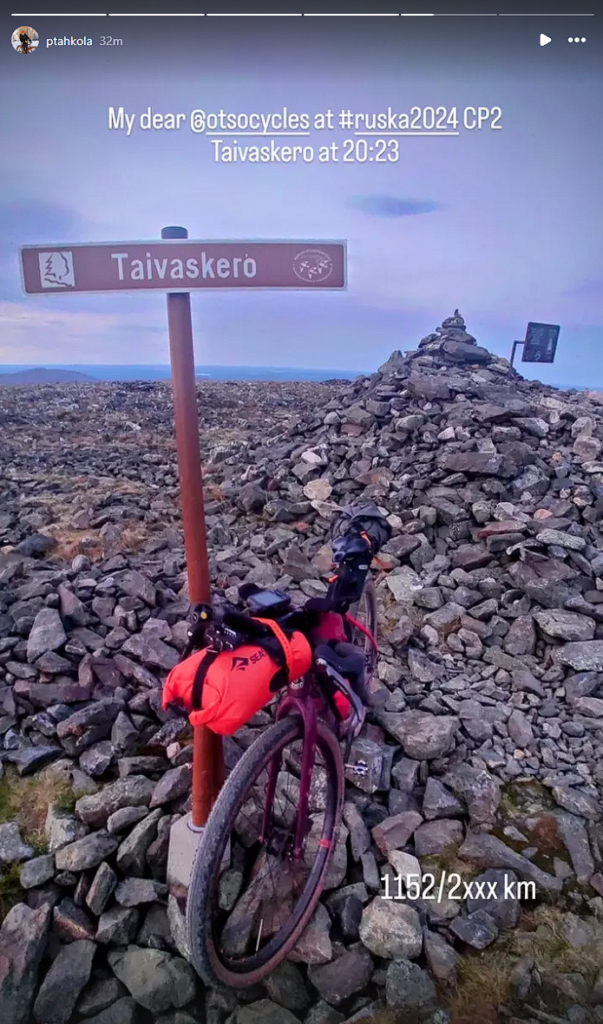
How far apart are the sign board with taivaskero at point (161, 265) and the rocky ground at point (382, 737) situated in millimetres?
2654

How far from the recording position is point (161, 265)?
2379 millimetres

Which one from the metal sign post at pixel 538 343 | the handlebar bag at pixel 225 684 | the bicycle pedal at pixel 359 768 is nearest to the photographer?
the handlebar bag at pixel 225 684

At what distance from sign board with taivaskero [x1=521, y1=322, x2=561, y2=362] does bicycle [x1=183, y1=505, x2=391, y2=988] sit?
18.1 feet

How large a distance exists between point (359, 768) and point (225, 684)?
1.30m

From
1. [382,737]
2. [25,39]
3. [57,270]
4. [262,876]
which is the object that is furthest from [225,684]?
[25,39]

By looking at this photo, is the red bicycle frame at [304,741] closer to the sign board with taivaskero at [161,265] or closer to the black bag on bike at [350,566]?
the black bag on bike at [350,566]

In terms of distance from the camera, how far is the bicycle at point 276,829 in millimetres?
2350

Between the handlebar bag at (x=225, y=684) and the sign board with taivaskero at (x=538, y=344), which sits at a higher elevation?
the sign board with taivaskero at (x=538, y=344)

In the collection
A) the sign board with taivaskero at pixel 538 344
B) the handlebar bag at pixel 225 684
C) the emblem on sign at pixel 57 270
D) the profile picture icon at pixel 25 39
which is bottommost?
the handlebar bag at pixel 225 684

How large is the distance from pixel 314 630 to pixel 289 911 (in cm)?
137

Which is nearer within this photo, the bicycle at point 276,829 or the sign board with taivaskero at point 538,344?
the bicycle at point 276,829

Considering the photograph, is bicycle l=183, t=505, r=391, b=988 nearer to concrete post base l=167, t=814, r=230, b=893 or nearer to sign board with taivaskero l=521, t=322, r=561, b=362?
concrete post base l=167, t=814, r=230, b=893

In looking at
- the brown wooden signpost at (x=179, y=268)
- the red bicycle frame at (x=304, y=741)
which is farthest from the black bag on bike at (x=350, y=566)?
the brown wooden signpost at (x=179, y=268)

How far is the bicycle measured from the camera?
2.35 m
